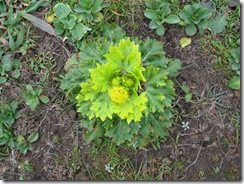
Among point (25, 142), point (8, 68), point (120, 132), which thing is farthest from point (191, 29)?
point (25, 142)

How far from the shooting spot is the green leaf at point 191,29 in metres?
3.73

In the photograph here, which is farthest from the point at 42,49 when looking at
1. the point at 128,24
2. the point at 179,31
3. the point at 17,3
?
the point at 179,31

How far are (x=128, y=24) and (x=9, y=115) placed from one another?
4.88 ft

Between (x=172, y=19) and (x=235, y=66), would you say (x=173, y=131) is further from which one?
(x=172, y=19)

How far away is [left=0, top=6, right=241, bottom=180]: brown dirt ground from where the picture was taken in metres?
3.67

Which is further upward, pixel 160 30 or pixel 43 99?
pixel 160 30

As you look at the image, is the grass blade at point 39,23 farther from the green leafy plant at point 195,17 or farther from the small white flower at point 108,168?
the small white flower at point 108,168

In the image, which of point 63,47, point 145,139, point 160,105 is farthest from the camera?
point 63,47

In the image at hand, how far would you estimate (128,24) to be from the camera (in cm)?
381

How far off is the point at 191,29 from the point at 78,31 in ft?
3.63

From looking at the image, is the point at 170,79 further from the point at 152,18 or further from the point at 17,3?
the point at 17,3

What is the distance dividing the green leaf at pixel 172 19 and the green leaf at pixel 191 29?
13 centimetres

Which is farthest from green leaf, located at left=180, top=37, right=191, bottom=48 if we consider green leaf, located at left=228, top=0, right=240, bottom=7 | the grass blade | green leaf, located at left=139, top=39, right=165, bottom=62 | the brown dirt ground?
the grass blade

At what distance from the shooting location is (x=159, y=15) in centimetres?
376
